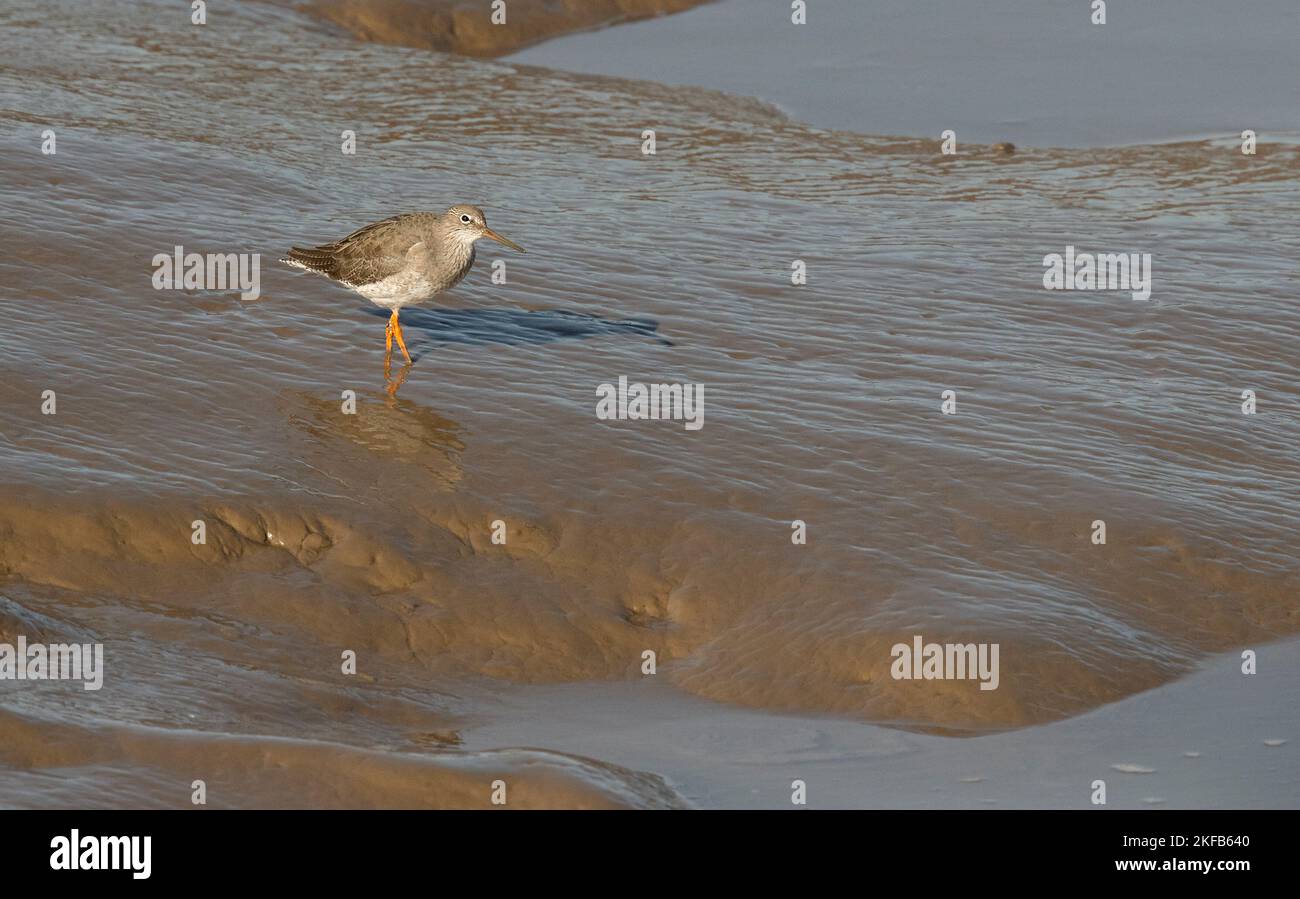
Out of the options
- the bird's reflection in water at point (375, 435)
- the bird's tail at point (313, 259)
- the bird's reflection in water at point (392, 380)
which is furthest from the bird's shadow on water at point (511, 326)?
the bird's reflection in water at point (375, 435)

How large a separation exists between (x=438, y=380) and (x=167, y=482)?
2.23 m

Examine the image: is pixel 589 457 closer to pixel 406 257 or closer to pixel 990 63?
pixel 406 257

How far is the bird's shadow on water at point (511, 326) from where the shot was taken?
38.5 feet

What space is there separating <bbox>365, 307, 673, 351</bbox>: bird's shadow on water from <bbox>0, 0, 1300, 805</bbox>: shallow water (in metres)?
0.03

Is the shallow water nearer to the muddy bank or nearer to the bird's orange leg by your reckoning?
the bird's orange leg

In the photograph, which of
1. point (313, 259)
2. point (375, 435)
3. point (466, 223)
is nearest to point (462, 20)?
point (313, 259)

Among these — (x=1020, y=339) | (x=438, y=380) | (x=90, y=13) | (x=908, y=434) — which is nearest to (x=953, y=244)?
(x=1020, y=339)

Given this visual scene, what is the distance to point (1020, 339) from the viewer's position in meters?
12.2

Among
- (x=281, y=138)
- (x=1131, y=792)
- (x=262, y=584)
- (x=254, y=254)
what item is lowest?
(x=1131, y=792)

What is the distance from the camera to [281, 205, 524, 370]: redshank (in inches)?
426

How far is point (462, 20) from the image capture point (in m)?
21.0
